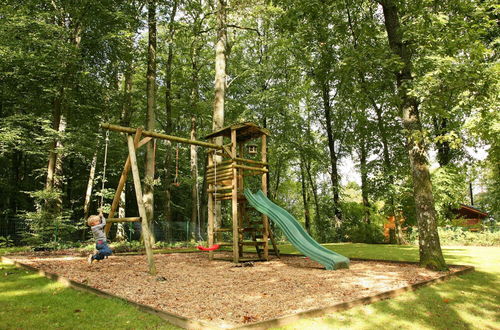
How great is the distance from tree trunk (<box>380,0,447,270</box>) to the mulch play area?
1.85ft

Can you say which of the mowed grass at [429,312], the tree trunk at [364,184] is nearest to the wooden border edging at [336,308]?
the mowed grass at [429,312]

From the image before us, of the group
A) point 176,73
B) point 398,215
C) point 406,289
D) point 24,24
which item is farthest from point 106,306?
point 176,73

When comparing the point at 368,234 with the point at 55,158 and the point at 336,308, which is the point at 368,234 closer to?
the point at 55,158

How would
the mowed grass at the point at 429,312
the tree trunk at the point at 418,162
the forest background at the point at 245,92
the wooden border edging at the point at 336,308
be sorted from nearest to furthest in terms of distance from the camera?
the wooden border edging at the point at 336,308 → the mowed grass at the point at 429,312 → the tree trunk at the point at 418,162 → the forest background at the point at 245,92

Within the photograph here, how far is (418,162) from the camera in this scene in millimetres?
8031

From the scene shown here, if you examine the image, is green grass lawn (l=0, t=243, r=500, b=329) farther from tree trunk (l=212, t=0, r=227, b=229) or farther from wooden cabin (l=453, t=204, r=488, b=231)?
wooden cabin (l=453, t=204, r=488, b=231)

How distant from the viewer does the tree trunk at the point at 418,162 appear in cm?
771

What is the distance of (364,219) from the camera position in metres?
22.1

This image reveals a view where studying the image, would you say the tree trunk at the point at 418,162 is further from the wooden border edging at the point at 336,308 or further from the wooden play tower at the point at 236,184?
the wooden play tower at the point at 236,184

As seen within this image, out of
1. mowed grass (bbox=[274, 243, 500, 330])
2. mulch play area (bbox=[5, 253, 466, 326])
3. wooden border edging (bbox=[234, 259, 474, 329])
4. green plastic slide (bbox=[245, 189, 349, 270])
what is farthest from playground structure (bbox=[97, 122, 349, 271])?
mowed grass (bbox=[274, 243, 500, 330])

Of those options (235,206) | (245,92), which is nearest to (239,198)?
(235,206)

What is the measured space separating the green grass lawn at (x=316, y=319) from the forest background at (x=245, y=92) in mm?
3327

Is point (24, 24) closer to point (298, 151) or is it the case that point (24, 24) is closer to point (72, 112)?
point (72, 112)

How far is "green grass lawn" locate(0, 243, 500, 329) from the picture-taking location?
388 cm
